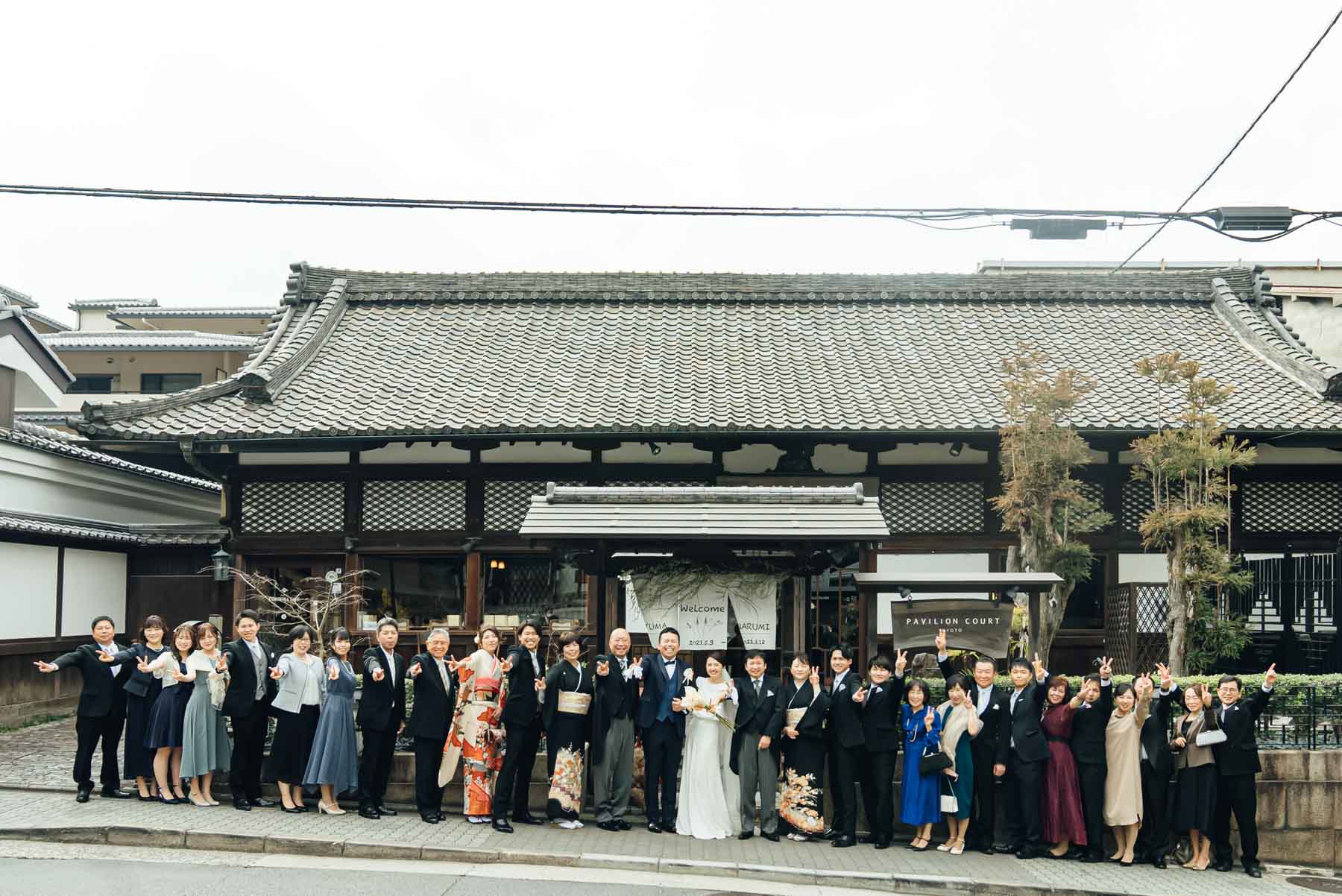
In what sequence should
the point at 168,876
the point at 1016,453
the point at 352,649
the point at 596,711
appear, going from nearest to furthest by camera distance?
the point at 168,876
the point at 596,711
the point at 1016,453
the point at 352,649

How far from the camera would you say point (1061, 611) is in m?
13.3

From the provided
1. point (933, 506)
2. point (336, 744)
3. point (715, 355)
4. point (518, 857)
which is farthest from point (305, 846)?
point (715, 355)

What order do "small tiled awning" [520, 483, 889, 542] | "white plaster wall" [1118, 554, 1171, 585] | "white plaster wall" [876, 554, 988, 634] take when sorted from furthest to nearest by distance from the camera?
"white plaster wall" [1118, 554, 1171, 585] → "white plaster wall" [876, 554, 988, 634] → "small tiled awning" [520, 483, 889, 542]

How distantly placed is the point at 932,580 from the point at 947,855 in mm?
2705

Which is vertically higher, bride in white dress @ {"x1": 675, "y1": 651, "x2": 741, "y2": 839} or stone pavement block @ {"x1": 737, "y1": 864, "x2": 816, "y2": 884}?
bride in white dress @ {"x1": 675, "y1": 651, "x2": 741, "y2": 839}

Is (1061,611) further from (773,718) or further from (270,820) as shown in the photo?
(270,820)

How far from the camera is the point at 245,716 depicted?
10117 mm

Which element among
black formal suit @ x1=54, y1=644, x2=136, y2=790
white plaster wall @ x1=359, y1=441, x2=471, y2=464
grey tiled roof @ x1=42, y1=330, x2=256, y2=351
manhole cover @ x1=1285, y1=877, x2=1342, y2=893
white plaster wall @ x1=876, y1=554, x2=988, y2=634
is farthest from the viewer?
grey tiled roof @ x1=42, y1=330, x2=256, y2=351

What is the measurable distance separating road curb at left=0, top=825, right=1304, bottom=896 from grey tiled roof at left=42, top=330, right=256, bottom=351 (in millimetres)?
28795

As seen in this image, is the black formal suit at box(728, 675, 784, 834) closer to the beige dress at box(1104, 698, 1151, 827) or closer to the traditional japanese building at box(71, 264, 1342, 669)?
the traditional japanese building at box(71, 264, 1342, 669)

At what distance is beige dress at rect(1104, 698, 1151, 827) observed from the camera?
9703 millimetres

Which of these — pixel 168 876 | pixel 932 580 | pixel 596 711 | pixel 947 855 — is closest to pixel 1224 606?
pixel 932 580

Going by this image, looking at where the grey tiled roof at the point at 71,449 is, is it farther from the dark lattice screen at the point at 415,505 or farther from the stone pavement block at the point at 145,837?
the stone pavement block at the point at 145,837

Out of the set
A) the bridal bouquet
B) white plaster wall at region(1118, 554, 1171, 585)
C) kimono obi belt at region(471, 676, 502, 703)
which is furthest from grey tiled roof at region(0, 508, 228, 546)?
white plaster wall at region(1118, 554, 1171, 585)
